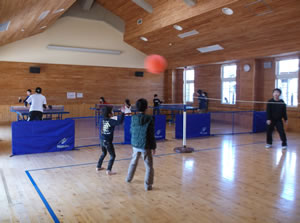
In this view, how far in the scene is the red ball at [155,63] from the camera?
17.9 meters

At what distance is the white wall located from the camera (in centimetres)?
1442

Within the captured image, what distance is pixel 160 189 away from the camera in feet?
15.2

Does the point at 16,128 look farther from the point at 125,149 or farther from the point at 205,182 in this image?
the point at 205,182

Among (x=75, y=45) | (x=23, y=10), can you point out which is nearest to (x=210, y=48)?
(x=75, y=45)

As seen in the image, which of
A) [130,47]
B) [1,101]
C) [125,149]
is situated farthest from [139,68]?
[125,149]

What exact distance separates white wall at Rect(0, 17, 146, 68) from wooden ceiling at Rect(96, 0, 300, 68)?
1.50 m

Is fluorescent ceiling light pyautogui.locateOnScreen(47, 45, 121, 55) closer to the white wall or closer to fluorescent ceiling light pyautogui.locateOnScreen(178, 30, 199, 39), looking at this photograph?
the white wall

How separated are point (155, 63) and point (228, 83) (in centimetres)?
529

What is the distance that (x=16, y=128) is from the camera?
679 cm

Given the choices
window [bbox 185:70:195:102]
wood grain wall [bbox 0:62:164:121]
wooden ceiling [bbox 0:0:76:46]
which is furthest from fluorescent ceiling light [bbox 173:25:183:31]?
wood grain wall [bbox 0:62:164:121]

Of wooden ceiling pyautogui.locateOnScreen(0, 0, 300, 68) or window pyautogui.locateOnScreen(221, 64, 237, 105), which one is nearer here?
wooden ceiling pyautogui.locateOnScreen(0, 0, 300, 68)

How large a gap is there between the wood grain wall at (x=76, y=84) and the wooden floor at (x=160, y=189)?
805cm

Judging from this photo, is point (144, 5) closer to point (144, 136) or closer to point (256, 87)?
point (256, 87)

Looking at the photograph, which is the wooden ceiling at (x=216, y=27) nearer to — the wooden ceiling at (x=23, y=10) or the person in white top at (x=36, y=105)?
the wooden ceiling at (x=23, y=10)
